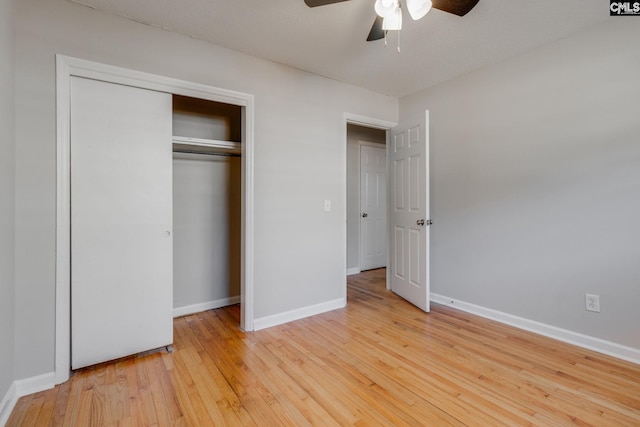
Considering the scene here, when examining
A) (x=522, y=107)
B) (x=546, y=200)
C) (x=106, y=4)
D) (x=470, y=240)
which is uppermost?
(x=106, y=4)

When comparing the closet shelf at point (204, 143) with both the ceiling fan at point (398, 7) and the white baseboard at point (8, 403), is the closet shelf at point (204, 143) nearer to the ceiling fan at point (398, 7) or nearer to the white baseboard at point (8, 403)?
the ceiling fan at point (398, 7)

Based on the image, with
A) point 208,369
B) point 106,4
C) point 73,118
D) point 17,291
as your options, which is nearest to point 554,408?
point 208,369

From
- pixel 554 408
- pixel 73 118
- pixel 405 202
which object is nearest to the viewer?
pixel 554 408

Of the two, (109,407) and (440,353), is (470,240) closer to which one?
(440,353)

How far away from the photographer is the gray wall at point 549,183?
2.11 metres

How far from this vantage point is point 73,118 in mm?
1912

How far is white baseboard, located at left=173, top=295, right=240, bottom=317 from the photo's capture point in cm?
298

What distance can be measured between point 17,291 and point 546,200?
3780mm

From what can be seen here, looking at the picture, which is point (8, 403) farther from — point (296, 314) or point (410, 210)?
point (410, 210)

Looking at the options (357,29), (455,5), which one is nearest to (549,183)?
(455,5)

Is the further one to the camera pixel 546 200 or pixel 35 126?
pixel 546 200

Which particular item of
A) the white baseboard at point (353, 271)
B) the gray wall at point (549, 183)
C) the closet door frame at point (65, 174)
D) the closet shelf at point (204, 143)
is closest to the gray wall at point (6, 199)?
the closet door frame at point (65, 174)

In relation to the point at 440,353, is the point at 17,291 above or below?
above

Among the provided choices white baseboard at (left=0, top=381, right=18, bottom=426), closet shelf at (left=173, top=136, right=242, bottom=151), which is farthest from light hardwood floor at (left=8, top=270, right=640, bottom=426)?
closet shelf at (left=173, top=136, right=242, bottom=151)
